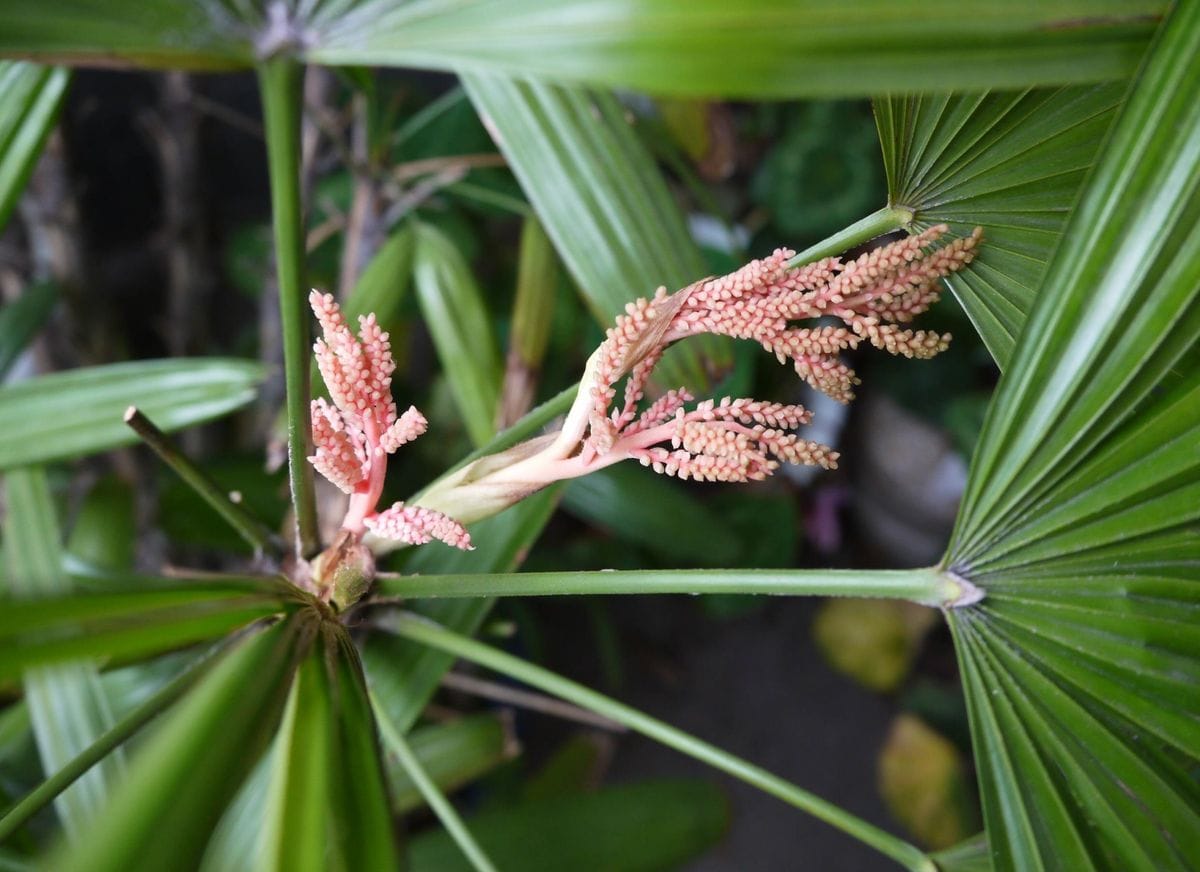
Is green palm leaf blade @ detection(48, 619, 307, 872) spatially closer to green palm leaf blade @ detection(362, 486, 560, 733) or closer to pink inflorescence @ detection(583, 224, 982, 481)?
pink inflorescence @ detection(583, 224, 982, 481)

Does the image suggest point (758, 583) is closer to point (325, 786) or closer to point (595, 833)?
point (325, 786)

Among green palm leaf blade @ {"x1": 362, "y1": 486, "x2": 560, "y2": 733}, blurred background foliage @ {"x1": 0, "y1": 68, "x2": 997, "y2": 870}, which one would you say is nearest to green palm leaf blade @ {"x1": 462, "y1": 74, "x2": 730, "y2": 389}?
blurred background foliage @ {"x1": 0, "y1": 68, "x2": 997, "y2": 870}

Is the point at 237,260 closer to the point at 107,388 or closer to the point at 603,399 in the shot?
the point at 107,388

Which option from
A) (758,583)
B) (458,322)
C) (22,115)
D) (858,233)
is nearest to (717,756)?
(758,583)

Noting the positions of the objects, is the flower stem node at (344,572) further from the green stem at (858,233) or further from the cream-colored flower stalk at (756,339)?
the green stem at (858,233)

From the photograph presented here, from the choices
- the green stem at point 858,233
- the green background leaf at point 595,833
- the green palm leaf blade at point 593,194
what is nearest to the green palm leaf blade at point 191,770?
the green stem at point 858,233

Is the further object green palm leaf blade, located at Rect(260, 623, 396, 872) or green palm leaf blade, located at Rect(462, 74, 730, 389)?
green palm leaf blade, located at Rect(462, 74, 730, 389)

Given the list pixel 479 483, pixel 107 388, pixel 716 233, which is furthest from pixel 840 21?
pixel 716 233

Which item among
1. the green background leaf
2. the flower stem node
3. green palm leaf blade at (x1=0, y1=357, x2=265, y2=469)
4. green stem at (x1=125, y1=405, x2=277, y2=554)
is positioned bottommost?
the green background leaf
